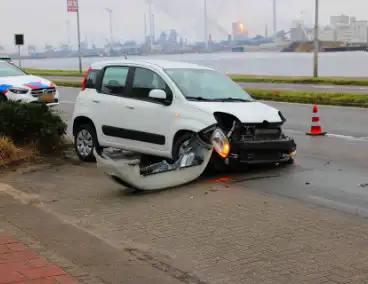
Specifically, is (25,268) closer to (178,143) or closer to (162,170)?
(162,170)

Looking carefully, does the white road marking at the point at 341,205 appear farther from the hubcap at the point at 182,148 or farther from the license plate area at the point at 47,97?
the license plate area at the point at 47,97

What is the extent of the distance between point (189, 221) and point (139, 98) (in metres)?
3.37

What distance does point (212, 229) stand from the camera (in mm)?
6035

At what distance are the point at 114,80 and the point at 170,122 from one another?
1.71 m

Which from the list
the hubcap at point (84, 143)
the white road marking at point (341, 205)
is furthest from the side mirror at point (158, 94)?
the white road marking at point (341, 205)

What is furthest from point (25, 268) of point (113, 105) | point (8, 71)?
point (8, 71)

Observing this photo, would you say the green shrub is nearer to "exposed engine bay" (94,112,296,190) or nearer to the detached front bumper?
"exposed engine bay" (94,112,296,190)

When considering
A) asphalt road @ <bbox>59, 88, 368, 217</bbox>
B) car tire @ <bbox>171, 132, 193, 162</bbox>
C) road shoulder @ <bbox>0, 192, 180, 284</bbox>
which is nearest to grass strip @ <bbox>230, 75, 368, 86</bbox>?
asphalt road @ <bbox>59, 88, 368, 217</bbox>

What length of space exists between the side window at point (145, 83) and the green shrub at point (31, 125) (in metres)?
2.04

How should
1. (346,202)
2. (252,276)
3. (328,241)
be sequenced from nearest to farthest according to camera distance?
1. (252,276)
2. (328,241)
3. (346,202)

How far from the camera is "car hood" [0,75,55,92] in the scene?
16.6 m

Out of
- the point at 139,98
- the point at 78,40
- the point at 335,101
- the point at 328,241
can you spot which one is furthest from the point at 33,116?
the point at 78,40

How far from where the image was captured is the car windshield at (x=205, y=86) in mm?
8930

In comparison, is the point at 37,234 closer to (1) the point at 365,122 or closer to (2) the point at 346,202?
(2) the point at 346,202
